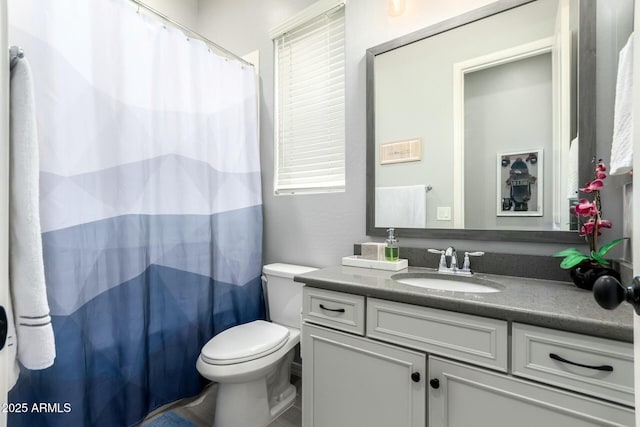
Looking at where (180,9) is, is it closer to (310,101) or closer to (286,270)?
(310,101)

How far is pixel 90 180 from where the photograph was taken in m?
1.28

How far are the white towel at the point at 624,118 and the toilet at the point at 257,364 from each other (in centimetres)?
145

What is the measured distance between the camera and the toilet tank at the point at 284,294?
1.77 meters

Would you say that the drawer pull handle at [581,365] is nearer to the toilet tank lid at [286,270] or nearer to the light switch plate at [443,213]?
the light switch plate at [443,213]

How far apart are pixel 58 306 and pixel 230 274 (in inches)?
33.2

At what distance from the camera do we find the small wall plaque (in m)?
1.51

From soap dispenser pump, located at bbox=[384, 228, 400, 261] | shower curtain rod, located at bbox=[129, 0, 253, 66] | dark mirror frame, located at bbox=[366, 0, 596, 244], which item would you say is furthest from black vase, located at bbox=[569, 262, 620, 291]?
shower curtain rod, located at bbox=[129, 0, 253, 66]

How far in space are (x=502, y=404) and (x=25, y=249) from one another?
51.2 inches

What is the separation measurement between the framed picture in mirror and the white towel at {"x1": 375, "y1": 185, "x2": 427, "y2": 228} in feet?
1.09

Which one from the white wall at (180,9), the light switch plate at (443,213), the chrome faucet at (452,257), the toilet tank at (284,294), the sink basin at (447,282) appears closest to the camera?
the sink basin at (447,282)

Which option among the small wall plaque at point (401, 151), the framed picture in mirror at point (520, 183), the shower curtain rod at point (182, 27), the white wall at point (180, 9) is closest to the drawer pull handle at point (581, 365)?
the framed picture in mirror at point (520, 183)

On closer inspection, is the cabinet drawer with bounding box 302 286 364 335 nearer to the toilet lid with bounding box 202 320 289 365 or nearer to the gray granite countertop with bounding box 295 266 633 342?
the gray granite countertop with bounding box 295 266 633 342

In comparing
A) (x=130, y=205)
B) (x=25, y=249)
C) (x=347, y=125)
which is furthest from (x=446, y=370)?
(x=130, y=205)

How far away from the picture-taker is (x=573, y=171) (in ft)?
3.73
